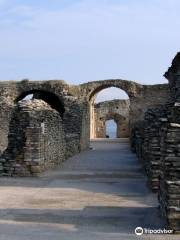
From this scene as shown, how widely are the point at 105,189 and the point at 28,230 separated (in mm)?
4225

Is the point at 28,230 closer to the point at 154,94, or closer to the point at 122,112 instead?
the point at 154,94

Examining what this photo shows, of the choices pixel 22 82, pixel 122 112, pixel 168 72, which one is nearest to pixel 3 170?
pixel 168 72

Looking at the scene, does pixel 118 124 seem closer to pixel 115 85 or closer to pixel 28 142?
pixel 115 85

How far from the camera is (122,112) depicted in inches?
1703

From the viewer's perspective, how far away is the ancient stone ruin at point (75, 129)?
736 centimetres

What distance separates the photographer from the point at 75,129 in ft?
76.3

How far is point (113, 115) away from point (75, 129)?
68.0 feet

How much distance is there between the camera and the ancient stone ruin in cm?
736

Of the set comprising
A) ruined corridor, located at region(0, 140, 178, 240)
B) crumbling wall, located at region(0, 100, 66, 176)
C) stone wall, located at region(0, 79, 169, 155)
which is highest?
stone wall, located at region(0, 79, 169, 155)

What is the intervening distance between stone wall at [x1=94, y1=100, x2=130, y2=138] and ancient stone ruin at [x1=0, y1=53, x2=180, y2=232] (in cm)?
1179

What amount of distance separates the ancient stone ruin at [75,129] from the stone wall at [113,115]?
11.8 meters

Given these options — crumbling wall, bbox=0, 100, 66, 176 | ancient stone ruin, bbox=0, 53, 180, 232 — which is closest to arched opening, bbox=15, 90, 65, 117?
ancient stone ruin, bbox=0, 53, 180, 232

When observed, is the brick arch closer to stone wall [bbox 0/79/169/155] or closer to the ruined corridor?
stone wall [bbox 0/79/169/155]

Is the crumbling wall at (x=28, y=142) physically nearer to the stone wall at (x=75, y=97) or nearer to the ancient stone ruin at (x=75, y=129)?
the ancient stone ruin at (x=75, y=129)
